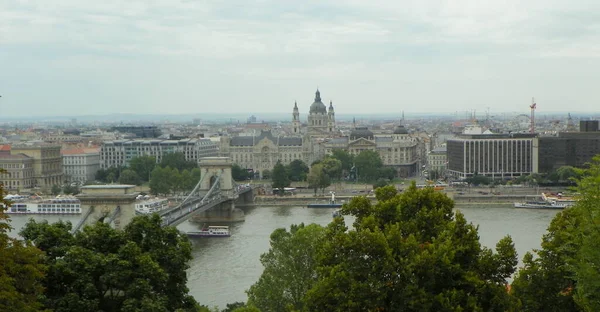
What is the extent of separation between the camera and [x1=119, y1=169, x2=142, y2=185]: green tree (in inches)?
1864

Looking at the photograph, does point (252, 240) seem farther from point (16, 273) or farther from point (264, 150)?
point (264, 150)

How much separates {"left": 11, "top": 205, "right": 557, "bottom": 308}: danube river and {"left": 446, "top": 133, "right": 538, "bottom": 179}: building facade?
525 inches

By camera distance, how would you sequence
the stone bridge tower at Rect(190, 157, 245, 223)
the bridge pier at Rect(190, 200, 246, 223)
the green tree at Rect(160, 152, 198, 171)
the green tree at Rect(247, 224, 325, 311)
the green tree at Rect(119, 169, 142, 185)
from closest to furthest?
the green tree at Rect(247, 224, 325, 311) < the bridge pier at Rect(190, 200, 246, 223) < the stone bridge tower at Rect(190, 157, 245, 223) < the green tree at Rect(119, 169, 142, 185) < the green tree at Rect(160, 152, 198, 171)

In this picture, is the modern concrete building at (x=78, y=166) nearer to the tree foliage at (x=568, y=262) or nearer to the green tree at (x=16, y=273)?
the tree foliage at (x=568, y=262)

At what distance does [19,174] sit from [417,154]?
2815cm

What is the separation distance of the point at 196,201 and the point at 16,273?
2507 cm

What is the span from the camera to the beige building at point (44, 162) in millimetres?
49875

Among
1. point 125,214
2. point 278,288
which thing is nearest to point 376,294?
point 278,288

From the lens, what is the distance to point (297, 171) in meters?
51.1

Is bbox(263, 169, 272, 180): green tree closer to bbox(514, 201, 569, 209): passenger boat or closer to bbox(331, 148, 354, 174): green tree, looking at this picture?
bbox(331, 148, 354, 174): green tree

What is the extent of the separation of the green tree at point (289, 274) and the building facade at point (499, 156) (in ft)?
126

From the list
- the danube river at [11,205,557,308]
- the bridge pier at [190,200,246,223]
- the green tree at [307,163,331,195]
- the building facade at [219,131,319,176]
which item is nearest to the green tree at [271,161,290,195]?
the green tree at [307,163,331,195]

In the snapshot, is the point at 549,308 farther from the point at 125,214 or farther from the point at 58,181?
the point at 58,181

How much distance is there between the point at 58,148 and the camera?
52.7 metres
